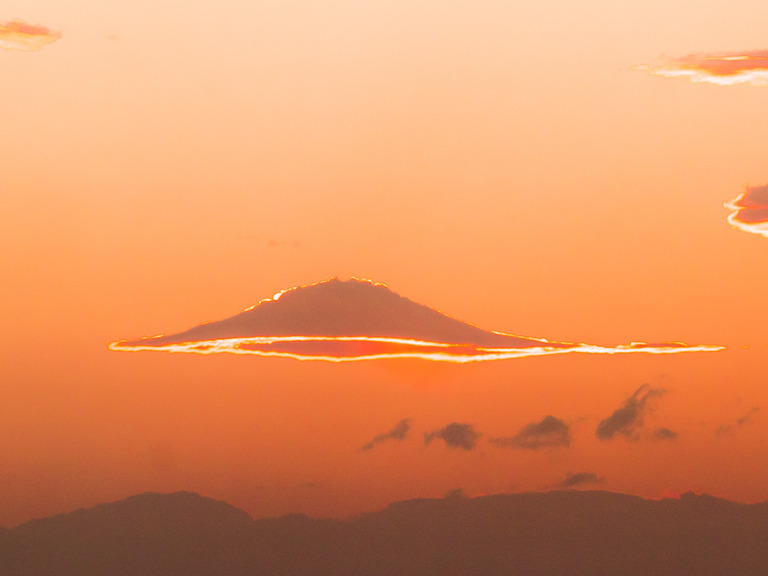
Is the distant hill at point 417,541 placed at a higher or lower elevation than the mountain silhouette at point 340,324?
lower

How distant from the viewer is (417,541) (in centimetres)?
10888

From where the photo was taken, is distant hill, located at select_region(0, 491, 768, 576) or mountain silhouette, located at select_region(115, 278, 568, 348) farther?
distant hill, located at select_region(0, 491, 768, 576)

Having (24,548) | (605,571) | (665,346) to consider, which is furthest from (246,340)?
(24,548)

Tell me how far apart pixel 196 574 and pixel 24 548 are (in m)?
29.6

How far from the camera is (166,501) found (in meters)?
152

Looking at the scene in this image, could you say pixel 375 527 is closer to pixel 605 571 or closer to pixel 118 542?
pixel 118 542

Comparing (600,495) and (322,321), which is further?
(600,495)

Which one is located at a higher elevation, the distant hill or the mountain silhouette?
the mountain silhouette

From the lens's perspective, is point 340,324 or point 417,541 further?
point 417,541

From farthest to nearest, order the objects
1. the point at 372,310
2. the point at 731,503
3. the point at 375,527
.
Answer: the point at 375,527 < the point at 731,503 < the point at 372,310

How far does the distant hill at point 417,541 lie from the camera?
96.3 meters

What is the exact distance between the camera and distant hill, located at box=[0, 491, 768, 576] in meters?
96.3

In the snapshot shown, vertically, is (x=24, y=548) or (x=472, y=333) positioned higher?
(x=472, y=333)

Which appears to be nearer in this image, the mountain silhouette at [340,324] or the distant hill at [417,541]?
the mountain silhouette at [340,324]
